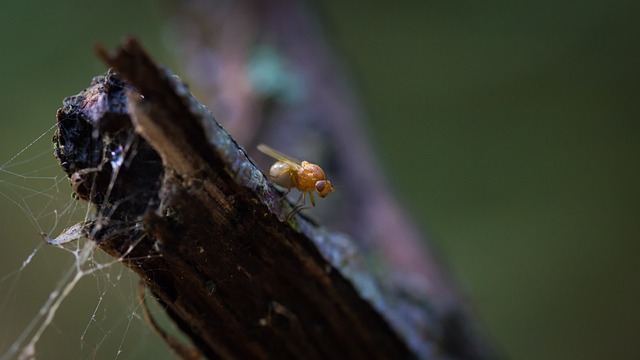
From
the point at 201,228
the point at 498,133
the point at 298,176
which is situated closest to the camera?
the point at 201,228

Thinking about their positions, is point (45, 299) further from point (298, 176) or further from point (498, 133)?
point (498, 133)

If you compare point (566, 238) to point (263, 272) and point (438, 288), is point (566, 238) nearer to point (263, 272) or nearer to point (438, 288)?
point (438, 288)

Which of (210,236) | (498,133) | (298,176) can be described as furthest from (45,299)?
(498,133)

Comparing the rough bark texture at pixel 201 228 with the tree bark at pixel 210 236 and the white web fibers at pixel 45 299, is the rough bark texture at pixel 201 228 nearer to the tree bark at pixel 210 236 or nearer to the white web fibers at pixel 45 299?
the tree bark at pixel 210 236

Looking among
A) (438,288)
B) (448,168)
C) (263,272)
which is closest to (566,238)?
(448,168)

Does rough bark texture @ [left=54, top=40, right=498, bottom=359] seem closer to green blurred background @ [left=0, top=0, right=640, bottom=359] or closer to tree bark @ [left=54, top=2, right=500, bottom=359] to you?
tree bark @ [left=54, top=2, right=500, bottom=359]

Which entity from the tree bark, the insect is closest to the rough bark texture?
the tree bark

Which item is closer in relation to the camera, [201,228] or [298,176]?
[201,228]
